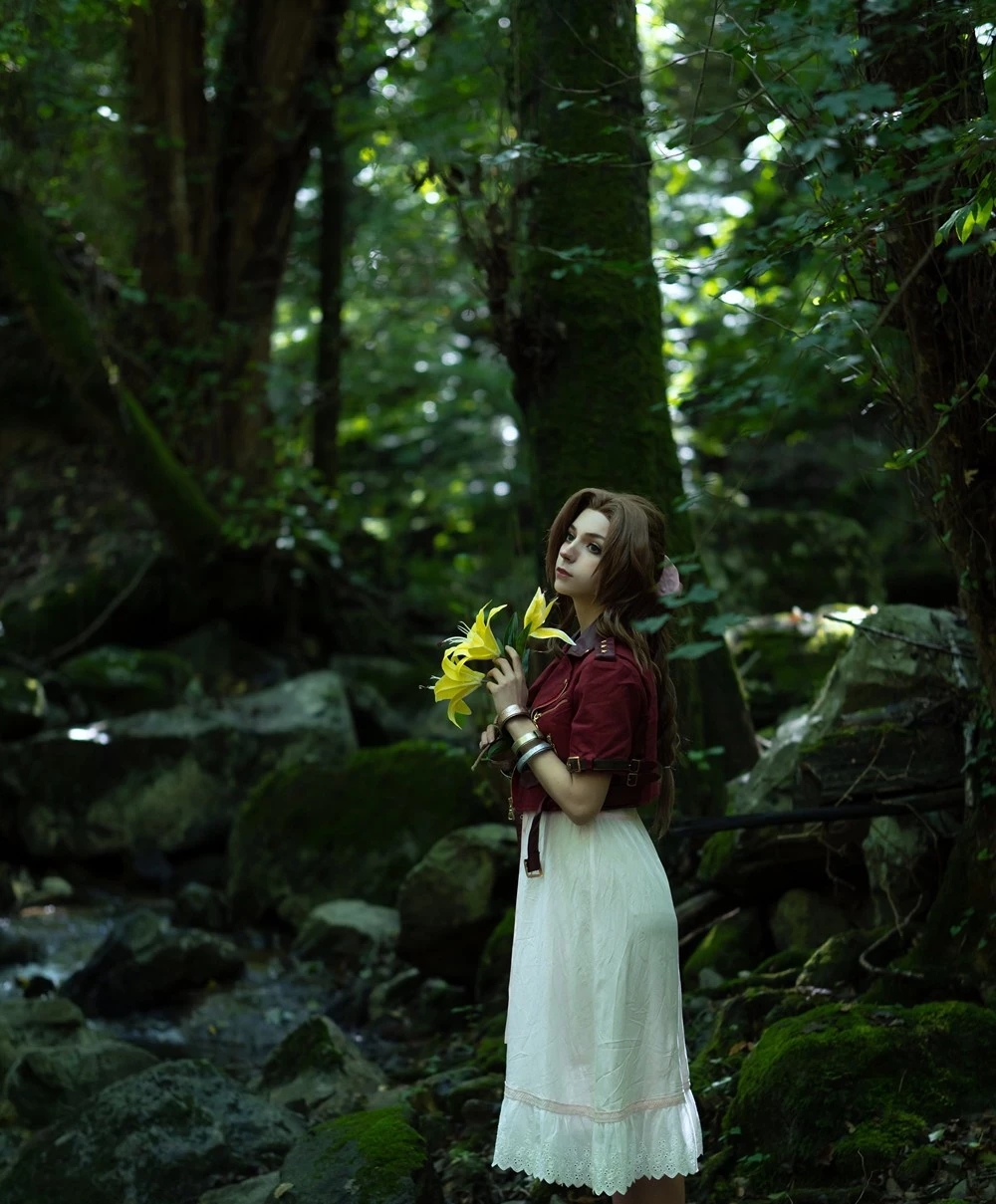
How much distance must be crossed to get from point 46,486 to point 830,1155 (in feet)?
33.3

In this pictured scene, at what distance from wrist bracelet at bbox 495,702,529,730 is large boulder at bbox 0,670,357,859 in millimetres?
6077

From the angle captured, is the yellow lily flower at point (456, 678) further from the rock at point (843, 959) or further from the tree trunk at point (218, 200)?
the tree trunk at point (218, 200)

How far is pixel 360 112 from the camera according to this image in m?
11.6

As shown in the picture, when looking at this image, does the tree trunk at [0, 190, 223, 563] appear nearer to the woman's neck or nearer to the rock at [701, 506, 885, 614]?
the rock at [701, 506, 885, 614]

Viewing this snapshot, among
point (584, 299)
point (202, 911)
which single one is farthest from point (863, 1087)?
point (202, 911)

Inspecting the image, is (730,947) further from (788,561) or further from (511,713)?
(788,561)

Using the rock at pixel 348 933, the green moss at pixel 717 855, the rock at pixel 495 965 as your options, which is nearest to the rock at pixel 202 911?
the rock at pixel 348 933

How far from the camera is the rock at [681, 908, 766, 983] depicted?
488 cm

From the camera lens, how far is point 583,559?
3.16 meters

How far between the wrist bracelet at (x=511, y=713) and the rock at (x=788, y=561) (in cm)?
703

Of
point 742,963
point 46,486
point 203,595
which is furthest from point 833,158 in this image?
point 46,486

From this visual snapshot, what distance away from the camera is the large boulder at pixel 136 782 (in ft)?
29.5

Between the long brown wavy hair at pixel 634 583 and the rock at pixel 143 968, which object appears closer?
the long brown wavy hair at pixel 634 583

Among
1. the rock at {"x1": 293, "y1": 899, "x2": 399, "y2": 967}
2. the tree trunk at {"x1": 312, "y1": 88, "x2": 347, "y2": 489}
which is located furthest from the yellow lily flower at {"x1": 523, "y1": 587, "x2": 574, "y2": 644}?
the tree trunk at {"x1": 312, "y1": 88, "x2": 347, "y2": 489}
